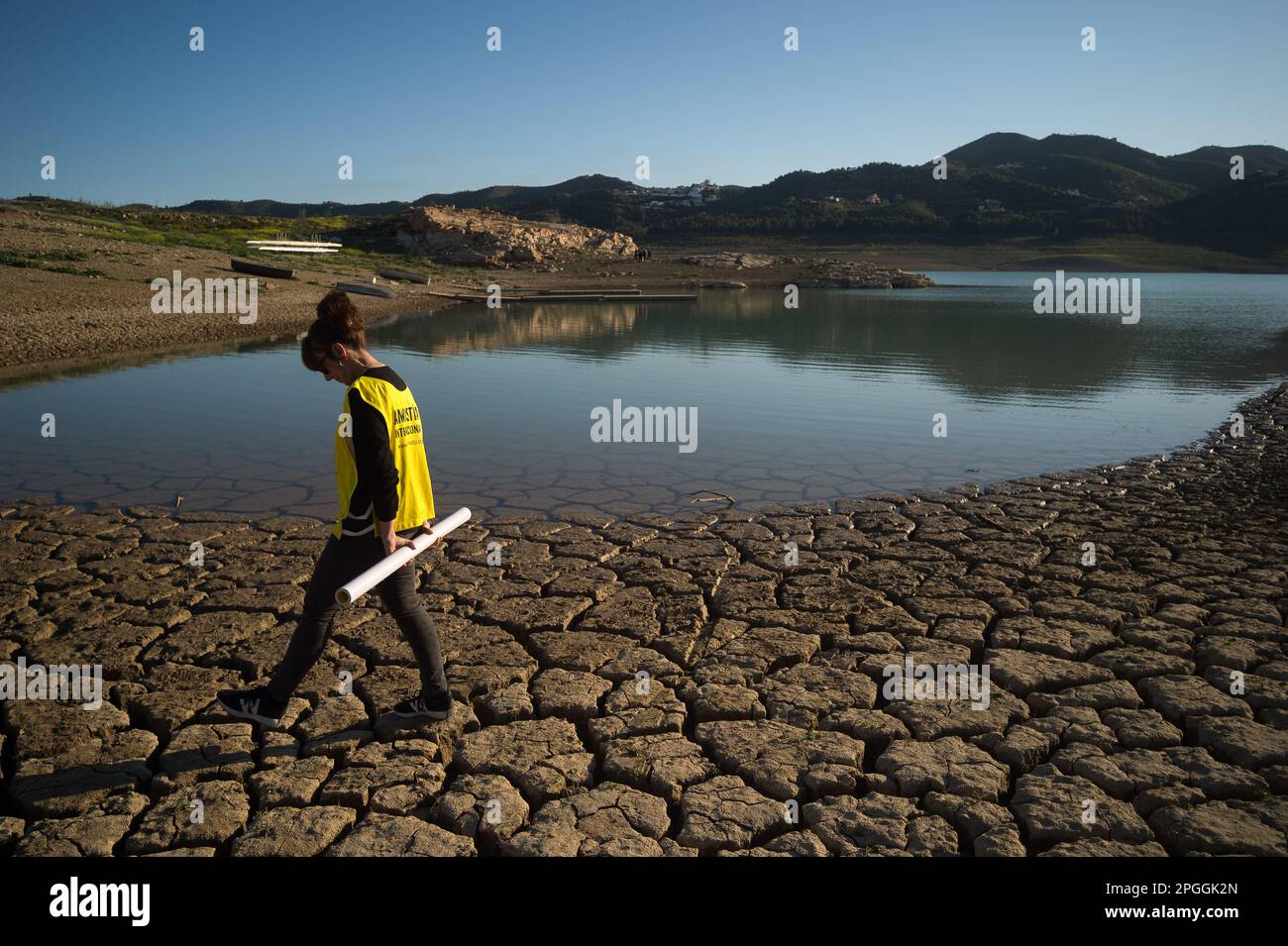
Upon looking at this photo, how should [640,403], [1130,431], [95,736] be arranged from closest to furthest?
[95,736]
[1130,431]
[640,403]

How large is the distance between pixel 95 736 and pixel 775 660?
2924 mm

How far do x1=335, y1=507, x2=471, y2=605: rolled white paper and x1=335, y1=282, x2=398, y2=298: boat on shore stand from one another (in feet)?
83.4

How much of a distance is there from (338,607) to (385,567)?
0.45 metres

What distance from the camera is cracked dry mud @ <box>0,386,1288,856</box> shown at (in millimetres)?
3156

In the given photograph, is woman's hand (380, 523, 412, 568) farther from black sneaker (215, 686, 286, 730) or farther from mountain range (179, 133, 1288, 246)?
mountain range (179, 133, 1288, 246)

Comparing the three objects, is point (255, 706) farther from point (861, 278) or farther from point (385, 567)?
point (861, 278)

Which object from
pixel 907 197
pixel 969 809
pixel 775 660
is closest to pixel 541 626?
pixel 775 660

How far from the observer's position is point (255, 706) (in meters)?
3.76

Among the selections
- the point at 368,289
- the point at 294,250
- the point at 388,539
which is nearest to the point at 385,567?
the point at 388,539

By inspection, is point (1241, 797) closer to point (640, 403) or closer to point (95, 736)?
point (95, 736)

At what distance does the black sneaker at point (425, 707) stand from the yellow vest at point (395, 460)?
2.44 ft

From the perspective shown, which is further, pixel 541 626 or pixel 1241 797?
pixel 541 626

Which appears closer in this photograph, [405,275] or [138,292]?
[138,292]
